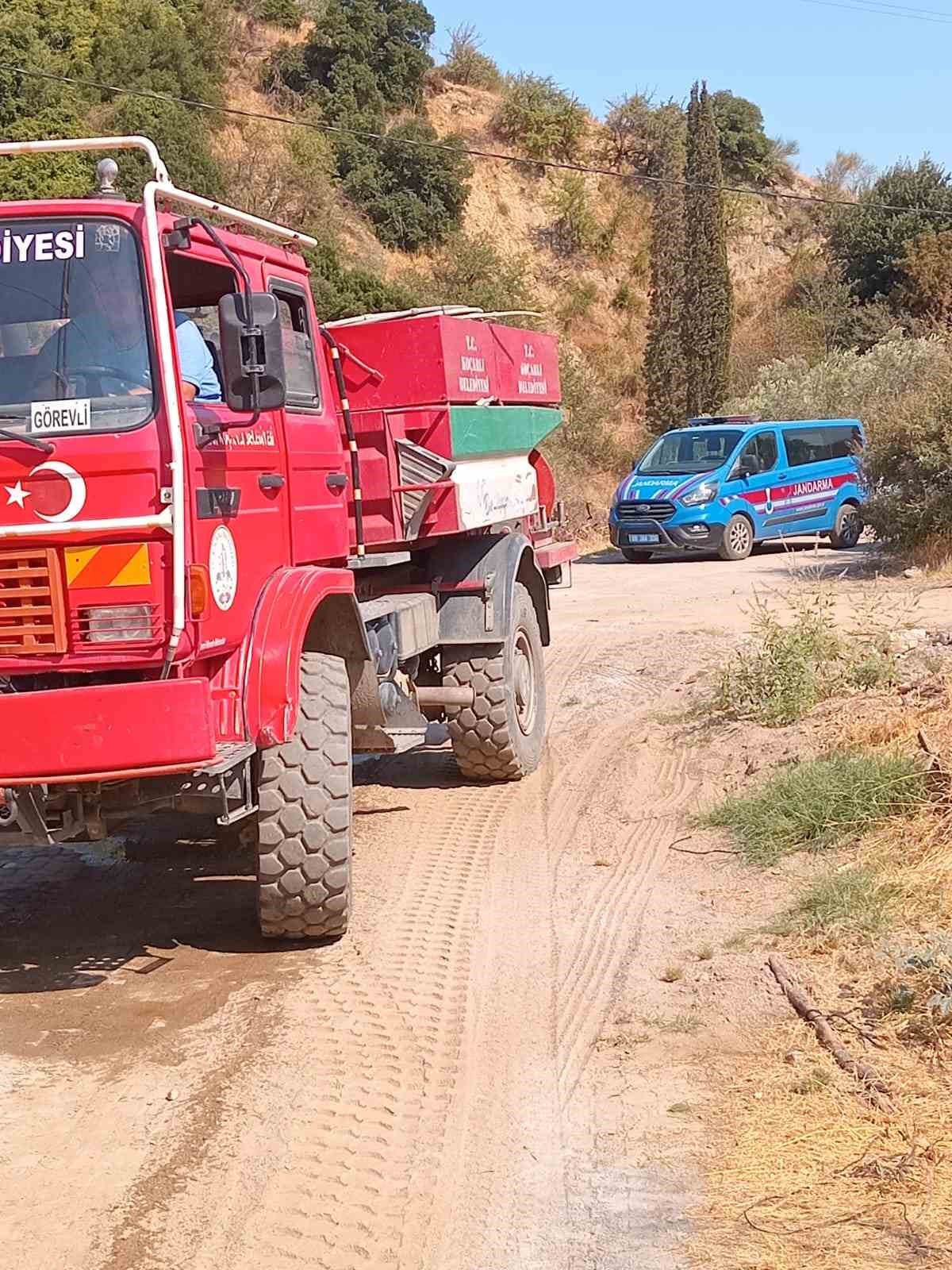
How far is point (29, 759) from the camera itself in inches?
186

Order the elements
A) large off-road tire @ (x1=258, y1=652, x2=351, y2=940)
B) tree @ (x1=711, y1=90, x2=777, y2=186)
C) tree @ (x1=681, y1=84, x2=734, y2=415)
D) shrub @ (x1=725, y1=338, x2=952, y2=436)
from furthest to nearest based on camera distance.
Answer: tree @ (x1=711, y1=90, x2=777, y2=186) < tree @ (x1=681, y1=84, x2=734, y2=415) < shrub @ (x1=725, y1=338, x2=952, y2=436) < large off-road tire @ (x1=258, y1=652, x2=351, y2=940)

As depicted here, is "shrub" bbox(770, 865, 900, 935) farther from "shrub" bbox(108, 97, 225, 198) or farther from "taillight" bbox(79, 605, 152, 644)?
"shrub" bbox(108, 97, 225, 198)

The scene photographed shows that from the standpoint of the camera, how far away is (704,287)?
36219 mm

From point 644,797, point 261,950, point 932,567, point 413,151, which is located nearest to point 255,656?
point 261,950

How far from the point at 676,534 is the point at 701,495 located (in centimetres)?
65

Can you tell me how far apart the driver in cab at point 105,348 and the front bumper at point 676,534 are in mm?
15678

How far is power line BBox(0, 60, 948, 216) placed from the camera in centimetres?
3350

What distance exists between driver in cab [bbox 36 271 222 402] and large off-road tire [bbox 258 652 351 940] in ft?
4.77

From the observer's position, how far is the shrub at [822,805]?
668 cm

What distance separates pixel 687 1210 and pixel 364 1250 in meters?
0.83

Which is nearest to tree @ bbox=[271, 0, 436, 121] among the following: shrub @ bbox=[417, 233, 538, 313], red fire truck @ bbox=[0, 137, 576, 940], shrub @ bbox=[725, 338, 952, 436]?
shrub @ bbox=[417, 233, 538, 313]

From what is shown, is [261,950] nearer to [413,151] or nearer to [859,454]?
[859,454]

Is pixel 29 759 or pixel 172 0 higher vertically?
pixel 172 0

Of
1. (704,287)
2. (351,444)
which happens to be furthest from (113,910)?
(704,287)
